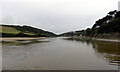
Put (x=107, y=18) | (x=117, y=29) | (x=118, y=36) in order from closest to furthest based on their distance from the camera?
(x=118, y=36)
(x=117, y=29)
(x=107, y=18)

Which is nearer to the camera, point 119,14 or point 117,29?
point 117,29

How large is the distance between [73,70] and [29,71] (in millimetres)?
3543

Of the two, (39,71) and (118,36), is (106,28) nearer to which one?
(118,36)

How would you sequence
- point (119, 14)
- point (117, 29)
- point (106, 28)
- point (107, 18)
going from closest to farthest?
1. point (117, 29)
2. point (106, 28)
3. point (119, 14)
4. point (107, 18)

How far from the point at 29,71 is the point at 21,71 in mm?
650

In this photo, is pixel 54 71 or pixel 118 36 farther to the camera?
pixel 118 36

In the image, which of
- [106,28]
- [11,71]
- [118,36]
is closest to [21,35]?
[106,28]

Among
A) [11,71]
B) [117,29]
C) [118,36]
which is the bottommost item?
[11,71]

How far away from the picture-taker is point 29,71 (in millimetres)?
8078

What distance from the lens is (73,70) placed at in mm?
8203

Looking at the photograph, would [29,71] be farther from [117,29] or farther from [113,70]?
[117,29]

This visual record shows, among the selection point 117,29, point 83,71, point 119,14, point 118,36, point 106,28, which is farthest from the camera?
point 119,14

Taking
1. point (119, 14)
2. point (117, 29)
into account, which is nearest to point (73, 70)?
point (117, 29)

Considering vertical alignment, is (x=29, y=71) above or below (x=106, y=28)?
below
